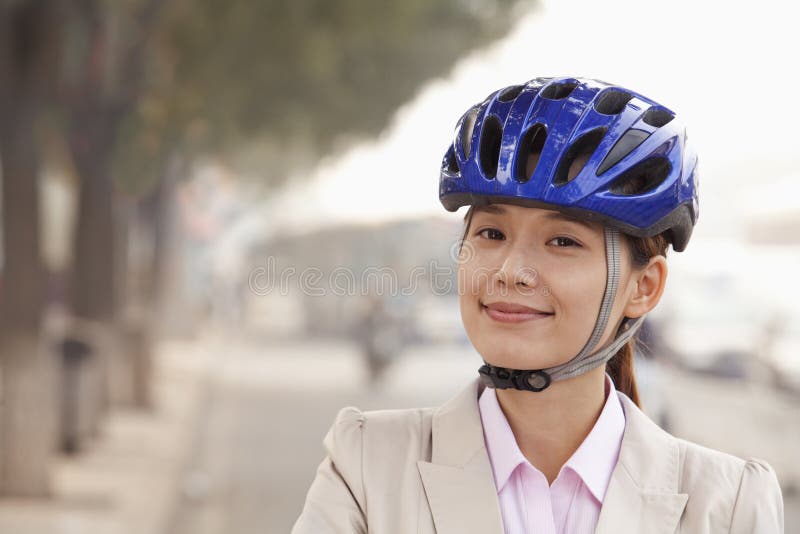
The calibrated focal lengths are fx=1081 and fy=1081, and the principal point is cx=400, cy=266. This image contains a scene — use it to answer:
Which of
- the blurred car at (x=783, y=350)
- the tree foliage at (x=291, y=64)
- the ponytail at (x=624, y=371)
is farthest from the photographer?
the blurred car at (x=783, y=350)

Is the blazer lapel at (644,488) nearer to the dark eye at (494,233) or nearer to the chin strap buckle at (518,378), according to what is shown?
the chin strap buckle at (518,378)

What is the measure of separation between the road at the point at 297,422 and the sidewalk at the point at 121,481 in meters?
0.23

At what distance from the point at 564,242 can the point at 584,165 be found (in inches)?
5.8

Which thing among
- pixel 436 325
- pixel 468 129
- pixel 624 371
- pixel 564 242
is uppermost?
pixel 468 129

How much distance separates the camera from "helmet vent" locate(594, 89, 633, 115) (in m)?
1.99

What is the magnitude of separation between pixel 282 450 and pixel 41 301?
3784 mm

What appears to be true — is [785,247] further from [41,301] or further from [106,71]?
[41,301]

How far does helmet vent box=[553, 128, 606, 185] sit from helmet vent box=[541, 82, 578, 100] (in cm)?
10

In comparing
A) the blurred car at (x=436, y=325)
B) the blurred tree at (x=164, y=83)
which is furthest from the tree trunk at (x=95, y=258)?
the blurred car at (x=436, y=325)

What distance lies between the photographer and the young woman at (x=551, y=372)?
1.90 meters

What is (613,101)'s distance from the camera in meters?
2.01

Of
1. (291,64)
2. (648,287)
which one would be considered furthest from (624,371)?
(291,64)

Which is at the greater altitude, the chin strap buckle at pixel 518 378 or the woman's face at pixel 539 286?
the woman's face at pixel 539 286

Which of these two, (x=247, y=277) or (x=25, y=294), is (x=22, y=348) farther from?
(x=247, y=277)
